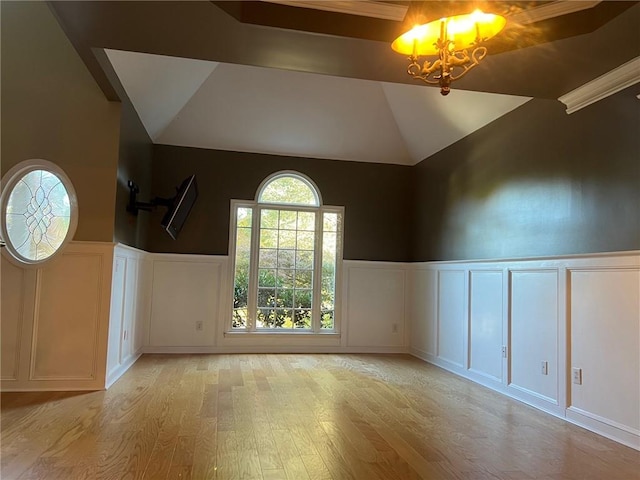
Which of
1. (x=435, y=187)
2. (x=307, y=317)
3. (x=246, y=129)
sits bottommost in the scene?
(x=307, y=317)

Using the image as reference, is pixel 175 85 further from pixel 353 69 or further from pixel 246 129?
pixel 353 69

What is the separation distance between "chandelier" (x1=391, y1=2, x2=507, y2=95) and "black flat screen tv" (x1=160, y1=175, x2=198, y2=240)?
120 inches

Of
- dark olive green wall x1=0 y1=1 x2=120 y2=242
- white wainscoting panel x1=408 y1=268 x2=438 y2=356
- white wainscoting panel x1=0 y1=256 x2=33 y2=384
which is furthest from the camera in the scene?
white wainscoting panel x1=408 y1=268 x2=438 y2=356

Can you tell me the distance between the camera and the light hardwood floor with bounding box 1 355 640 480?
2260mm

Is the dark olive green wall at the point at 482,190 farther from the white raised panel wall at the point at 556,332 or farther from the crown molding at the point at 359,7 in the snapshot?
the crown molding at the point at 359,7

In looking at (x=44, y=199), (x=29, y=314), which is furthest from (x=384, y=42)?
(x=29, y=314)

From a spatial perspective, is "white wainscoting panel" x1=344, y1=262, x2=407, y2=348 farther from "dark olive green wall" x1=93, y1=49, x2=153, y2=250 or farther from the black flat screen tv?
"dark olive green wall" x1=93, y1=49, x2=153, y2=250

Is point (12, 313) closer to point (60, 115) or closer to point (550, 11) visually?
point (60, 115)

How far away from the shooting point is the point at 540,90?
328cm

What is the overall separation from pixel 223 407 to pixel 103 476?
1.18m

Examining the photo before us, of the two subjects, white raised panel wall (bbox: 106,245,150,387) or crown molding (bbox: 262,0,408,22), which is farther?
white raised panel wall (bbox: 106,245,150,387)

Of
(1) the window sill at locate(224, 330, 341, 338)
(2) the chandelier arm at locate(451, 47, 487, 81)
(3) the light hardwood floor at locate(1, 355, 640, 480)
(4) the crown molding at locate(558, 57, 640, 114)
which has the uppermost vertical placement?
(4) the crown molding at locate(558, 57, 640, 114)

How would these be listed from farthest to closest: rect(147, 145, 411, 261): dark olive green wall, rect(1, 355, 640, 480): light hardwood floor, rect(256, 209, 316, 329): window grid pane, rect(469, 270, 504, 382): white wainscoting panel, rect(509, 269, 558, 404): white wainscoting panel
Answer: rect(256, 209, 316, 329): window grid pane < rect(147, 145, 411, 261): dark olive green wall < rect(469, 270, 504, 382): white wainscoting panel < rect(509, 269, 558, 404): white wainscoting panel < rect(1, 355, 640, 480): light hardwood floor

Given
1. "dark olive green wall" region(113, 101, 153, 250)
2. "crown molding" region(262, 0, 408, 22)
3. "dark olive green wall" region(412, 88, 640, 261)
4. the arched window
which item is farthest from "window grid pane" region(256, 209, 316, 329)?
"crown molding" region(262, 0, 408, 22)
